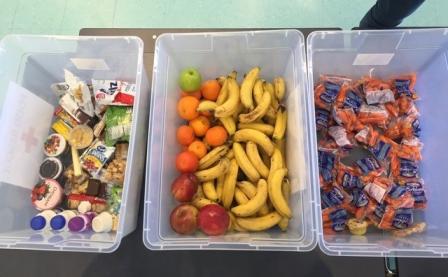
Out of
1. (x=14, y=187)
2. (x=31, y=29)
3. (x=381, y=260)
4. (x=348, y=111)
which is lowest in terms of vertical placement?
(x=381, y=260)

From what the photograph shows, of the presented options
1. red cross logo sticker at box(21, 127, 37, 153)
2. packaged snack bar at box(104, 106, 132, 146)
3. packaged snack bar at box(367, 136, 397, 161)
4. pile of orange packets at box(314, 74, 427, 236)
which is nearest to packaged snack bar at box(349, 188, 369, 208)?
pile of orange packets at box(314, 74, 427, 236)

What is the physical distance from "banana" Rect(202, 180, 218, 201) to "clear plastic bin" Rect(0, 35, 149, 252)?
0.16m

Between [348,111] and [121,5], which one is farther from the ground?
[121,5]

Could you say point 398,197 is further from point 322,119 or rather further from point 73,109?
point 73,109

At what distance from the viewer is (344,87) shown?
884 mm

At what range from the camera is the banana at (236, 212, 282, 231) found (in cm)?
76

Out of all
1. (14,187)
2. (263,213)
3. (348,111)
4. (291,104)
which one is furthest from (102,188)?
(348,111)

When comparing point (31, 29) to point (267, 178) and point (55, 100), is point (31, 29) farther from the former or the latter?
point (267, 178)

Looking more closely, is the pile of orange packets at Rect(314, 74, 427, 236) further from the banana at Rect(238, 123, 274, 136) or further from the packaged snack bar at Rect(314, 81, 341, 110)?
Answer: the banana at Rect(238, 123, 274, 136)

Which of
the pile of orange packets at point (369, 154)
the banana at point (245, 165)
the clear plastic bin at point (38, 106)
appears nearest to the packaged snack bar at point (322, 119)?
the pile of orange packets at point (369, 154)

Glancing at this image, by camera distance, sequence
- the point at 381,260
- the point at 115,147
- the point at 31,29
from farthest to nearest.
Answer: the point at 31,29
the point at 115,147
the point at 381,260

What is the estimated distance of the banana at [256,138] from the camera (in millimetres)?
816

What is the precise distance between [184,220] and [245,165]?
0.64 ft

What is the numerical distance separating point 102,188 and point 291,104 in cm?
51
